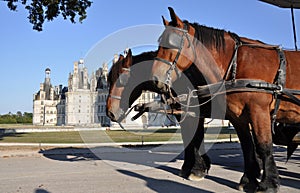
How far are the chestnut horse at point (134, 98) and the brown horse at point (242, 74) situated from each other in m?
2.12

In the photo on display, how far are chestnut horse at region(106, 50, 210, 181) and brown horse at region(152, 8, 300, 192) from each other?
2.12 metres

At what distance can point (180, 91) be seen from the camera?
15.8 feet

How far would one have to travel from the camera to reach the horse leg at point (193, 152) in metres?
6.43

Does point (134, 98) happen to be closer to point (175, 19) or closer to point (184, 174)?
point (184, 174)

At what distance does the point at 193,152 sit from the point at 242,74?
3.03 meters

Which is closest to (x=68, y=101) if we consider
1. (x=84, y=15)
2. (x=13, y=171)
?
(x=84, y=15)

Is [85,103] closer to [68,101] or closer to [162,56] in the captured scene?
[68,101]

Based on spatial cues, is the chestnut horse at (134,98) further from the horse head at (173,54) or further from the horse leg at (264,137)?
the horse leg at (264,137)

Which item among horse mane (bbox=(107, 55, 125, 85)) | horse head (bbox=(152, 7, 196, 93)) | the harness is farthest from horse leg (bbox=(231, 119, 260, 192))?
horse mane (bbox=(107, 55, 125, 85))

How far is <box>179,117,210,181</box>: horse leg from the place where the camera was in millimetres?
6430

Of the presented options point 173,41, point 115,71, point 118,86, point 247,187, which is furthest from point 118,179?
point 173,41

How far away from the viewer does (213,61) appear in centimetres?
399

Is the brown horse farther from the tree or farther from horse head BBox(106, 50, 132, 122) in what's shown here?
the tree

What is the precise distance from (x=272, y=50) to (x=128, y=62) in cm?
320
